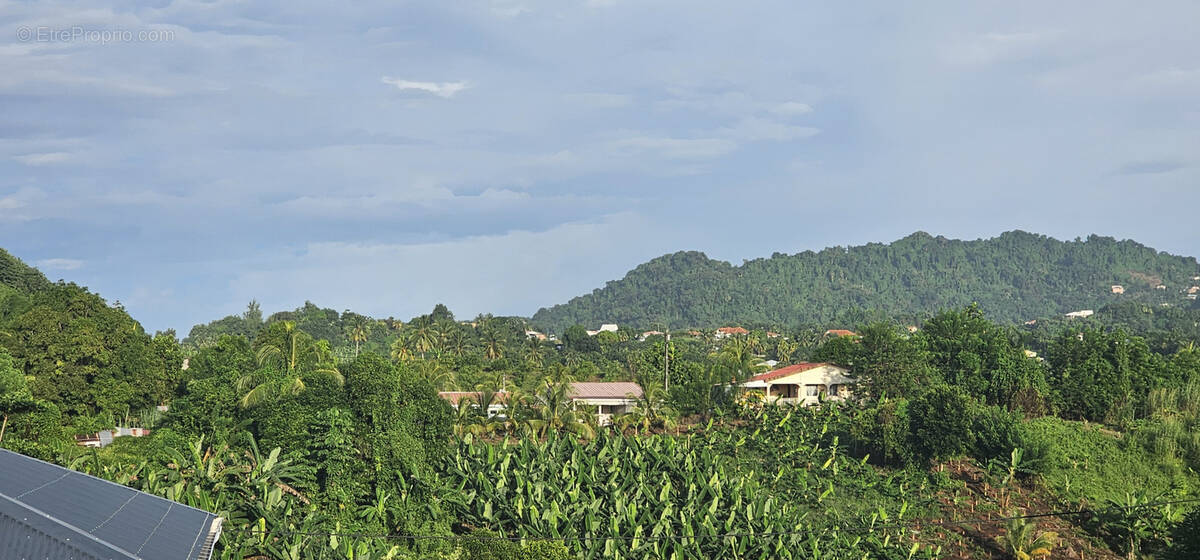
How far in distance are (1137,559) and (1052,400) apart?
57.2ft

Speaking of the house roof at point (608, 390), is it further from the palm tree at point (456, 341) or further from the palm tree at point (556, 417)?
the palm tree at point (456, 341)

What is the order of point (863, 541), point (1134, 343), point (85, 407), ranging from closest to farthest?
point (863, 541) → point (85, 407) → point (1134, 343)

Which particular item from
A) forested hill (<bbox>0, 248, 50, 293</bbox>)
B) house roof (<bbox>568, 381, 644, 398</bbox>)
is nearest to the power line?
house roof (<bbox>568, 381, 644, 398</bbox>)

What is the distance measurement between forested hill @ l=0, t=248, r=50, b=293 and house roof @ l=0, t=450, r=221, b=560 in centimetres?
7544

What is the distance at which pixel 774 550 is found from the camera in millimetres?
27938

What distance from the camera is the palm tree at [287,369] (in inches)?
1425

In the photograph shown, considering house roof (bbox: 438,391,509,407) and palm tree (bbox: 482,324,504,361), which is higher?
palm tree (bbox: 482,324,504,361)

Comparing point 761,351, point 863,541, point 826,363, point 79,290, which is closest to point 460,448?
point 863,541

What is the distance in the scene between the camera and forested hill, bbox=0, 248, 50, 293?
259 feet

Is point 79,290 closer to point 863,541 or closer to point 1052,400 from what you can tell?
point 863,541

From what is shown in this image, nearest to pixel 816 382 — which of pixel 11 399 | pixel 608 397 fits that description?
pixel 608 397

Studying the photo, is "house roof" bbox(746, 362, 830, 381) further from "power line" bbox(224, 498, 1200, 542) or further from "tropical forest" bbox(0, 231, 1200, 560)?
"power line" bbox(224, 498, 1200, 542)

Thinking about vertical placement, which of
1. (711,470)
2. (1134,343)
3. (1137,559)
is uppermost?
(1134,343)

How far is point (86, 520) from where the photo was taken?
11.8m
